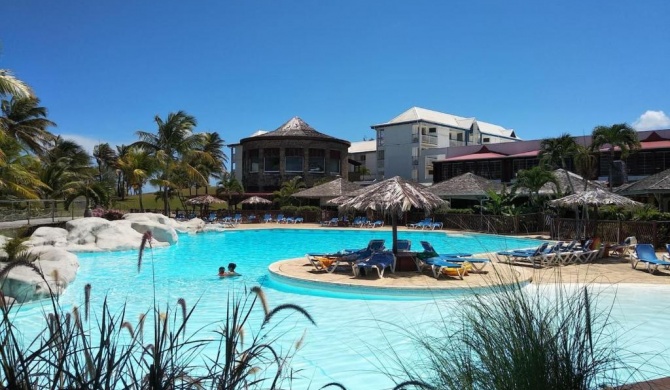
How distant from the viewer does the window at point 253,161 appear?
4601 cm

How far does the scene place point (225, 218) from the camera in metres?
36.6

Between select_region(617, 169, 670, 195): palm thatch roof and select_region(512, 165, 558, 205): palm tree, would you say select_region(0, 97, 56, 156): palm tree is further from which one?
select_region(617, 169, 670, 195): palm thatch roof

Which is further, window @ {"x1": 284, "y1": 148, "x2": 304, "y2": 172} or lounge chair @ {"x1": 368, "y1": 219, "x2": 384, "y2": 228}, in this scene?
window @ {"x1": 284, "y1": 148, "x2": 304, "y2": 172}

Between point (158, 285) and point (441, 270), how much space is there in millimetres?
6932

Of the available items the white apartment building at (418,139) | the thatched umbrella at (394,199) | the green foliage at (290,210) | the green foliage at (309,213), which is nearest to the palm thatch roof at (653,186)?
the thatched umbrella at (394,199)

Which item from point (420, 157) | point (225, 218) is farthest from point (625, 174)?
point (225, 218)

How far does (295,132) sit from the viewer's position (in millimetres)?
45406

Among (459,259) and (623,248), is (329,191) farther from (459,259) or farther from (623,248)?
(459,259)

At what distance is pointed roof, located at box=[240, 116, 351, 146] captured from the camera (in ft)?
147

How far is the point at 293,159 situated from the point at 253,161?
12.7 feet

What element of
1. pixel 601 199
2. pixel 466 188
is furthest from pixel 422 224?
pixel 601 199

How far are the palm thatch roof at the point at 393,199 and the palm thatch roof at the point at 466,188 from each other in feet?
58.2

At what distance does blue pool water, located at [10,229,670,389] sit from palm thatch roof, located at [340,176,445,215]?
9.81ft

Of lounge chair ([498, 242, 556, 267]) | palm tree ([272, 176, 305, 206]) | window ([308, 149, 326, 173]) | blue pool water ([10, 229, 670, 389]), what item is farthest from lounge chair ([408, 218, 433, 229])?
window ([308, 149, 326, 173])
